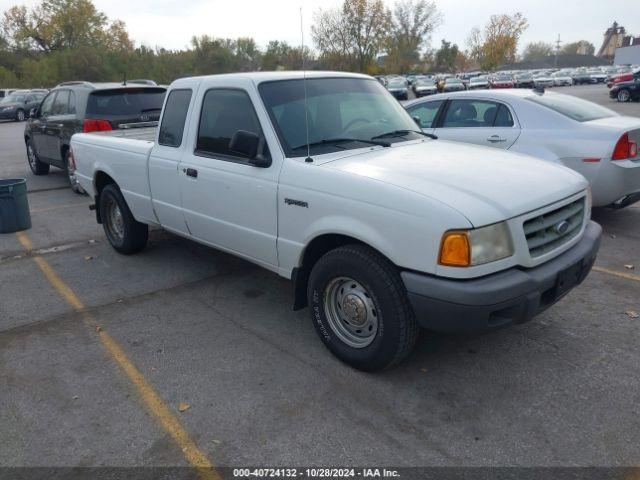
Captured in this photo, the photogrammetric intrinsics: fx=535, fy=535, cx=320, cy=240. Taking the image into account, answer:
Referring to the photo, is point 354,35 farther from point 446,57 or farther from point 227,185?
point 227,185

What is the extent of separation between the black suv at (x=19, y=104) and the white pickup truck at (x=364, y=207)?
28436mm

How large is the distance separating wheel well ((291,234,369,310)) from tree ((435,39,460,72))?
102678 mm

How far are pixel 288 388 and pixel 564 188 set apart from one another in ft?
7.41

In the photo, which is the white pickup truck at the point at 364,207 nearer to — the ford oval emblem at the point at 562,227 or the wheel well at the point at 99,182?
the ford oval emblem at the point at 562,227

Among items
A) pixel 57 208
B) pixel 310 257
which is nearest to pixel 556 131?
pixel 310 257

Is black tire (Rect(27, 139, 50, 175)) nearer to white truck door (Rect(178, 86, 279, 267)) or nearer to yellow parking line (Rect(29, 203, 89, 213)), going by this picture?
yellow parking line (Rect(29, 203, 89, 213))

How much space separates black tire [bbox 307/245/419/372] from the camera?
3.26 meters

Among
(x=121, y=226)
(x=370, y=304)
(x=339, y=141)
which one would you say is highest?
(x=339, y=141)

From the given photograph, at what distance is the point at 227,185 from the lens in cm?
428

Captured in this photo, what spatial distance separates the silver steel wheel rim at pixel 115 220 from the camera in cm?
629

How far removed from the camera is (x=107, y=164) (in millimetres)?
5984

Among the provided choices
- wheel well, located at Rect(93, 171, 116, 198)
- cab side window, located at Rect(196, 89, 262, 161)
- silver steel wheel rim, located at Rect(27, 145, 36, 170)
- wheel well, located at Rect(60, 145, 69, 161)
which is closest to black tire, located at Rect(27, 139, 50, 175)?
silver steel wheel rim, located at Rect(27, 145, 36, 170)

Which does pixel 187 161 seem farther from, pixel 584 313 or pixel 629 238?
pixel 629 238

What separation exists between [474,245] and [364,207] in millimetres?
707
